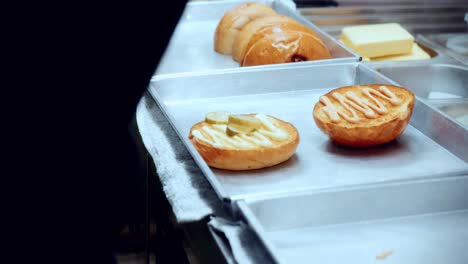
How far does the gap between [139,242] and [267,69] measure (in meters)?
1.08

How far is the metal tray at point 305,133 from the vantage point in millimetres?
1459

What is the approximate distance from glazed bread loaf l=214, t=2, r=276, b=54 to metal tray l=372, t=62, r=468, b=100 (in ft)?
1.55

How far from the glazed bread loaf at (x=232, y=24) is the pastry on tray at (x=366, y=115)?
694 millimetres

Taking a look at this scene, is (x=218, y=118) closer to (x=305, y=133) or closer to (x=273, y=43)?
(x=305, y=133)

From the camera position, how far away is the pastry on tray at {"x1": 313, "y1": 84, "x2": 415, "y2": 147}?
1.57 m

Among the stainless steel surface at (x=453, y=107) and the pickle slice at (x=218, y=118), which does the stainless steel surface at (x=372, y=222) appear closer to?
the pickle slice at (x=218, y=118)

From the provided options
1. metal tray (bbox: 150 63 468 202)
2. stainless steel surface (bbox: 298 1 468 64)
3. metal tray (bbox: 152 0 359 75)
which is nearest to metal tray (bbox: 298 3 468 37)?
stainless steel surface (bbox: 298 1 468 64)

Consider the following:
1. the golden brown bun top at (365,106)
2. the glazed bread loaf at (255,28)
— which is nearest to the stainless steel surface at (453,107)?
the golden brown bun top at (365,106)

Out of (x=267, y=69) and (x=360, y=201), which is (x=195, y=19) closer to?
(x=267, y=69)

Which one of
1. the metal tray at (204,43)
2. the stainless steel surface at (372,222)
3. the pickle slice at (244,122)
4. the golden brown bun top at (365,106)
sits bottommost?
the metal tray at (204,43)

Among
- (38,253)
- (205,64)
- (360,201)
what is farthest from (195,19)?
(38,253)

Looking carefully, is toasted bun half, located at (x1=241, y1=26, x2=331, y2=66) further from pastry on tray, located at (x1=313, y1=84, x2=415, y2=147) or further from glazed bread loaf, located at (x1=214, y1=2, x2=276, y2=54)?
pastry on tray, located at (x1=313, y1=84, x2=415, y2=147)

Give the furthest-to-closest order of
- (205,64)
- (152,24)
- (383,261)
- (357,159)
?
(205,64)
(357,159)
(383,261)
(152,24)

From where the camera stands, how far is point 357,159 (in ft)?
5.16
